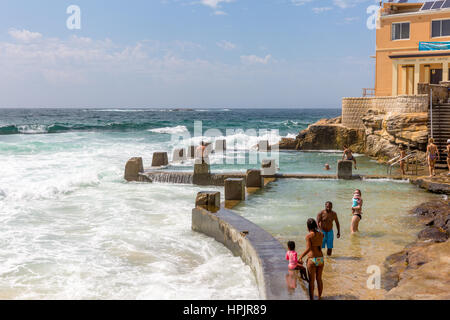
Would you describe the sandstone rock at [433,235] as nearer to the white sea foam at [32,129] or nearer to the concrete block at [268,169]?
the concrete block at [268,169]

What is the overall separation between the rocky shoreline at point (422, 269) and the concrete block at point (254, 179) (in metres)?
6.88

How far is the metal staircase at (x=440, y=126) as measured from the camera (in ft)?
72.5

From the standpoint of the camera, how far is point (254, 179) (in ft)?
54.3

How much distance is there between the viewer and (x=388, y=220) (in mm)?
11867

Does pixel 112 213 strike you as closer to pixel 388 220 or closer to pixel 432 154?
pixel 388 220

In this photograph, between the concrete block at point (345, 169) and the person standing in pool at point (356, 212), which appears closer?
the person standing in pool at point (356, 212)

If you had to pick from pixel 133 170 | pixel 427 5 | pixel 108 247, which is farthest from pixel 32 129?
pixel 108 247

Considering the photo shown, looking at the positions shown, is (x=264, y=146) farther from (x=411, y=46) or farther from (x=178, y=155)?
(x=411, y=46)

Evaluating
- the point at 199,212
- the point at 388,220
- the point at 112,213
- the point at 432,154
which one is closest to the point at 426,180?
the point at 432,154

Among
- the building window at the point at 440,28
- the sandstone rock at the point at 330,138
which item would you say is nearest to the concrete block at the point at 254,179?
the sandstone rock at the point at 330,138

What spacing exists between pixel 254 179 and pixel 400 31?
73.8 feet

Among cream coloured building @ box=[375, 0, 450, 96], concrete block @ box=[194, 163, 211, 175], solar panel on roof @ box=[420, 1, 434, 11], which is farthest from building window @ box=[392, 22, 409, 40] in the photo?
concrete block @ box=[194, 163, 211, 175]

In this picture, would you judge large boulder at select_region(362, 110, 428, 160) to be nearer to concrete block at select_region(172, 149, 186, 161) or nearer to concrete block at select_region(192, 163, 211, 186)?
concrete block at select_region(172, 149, 186, 161)

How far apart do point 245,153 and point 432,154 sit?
17486 mm
